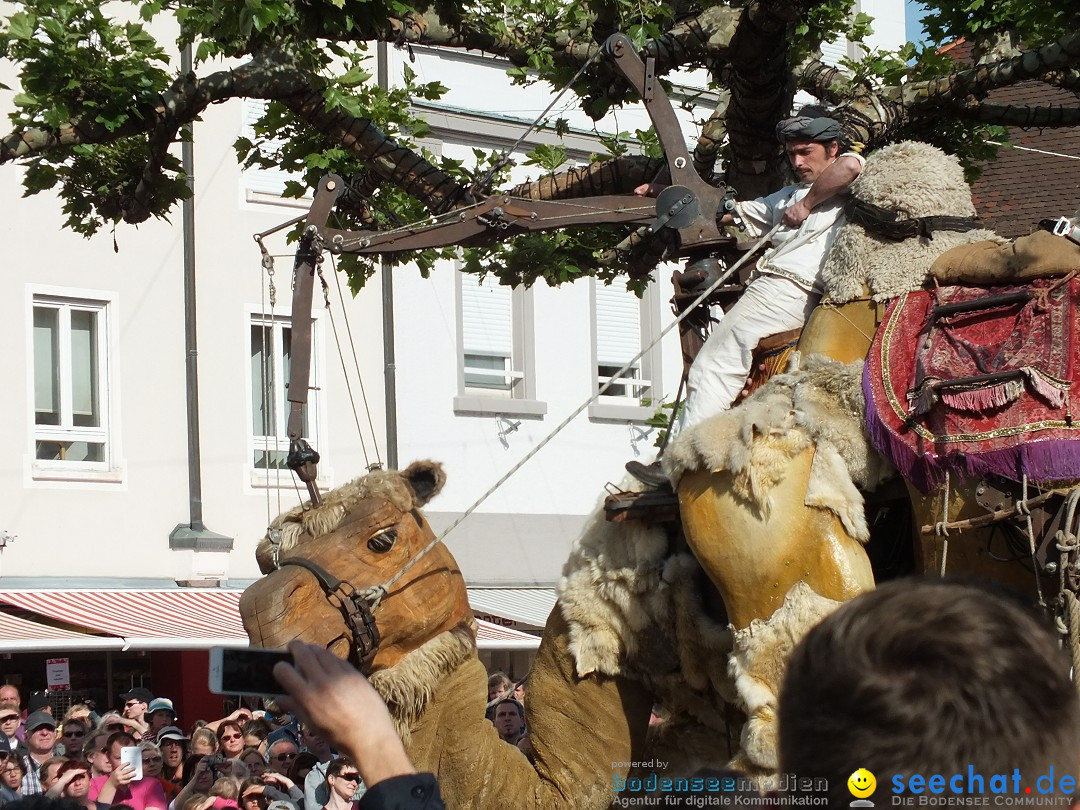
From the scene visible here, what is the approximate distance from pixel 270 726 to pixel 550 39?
524 cm

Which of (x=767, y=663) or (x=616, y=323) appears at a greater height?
(x=616, y=323)

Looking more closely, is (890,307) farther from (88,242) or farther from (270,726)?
(88,242)

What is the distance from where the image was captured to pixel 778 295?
5547mm

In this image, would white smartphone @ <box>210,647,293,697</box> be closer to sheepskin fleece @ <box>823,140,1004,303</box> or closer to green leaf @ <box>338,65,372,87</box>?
sheepskin fleece @ <box>823,140,1004,303</box>

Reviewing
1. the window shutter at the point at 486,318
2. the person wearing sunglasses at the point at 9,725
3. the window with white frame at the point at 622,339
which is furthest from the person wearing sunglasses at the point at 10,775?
the window with white frame at the point at 622,339

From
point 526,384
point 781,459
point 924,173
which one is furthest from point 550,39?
point 526,384

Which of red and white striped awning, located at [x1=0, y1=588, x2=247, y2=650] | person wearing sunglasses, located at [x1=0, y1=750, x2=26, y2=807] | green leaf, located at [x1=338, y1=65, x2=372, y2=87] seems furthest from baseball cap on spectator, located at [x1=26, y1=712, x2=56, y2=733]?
green leaf, located at [x1=338, y1=65, x2=372, y2=87]

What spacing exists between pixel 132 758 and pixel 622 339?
40.5 ft

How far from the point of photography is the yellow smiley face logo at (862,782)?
188 centimetres

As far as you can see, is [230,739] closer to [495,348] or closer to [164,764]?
[164,764]

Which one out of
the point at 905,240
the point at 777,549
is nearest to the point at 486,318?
the point at 905,240

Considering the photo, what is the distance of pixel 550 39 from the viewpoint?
30.4 feet

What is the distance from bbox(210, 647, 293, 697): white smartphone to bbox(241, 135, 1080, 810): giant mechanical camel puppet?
243 cm

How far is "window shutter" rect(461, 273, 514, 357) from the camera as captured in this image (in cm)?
1942
